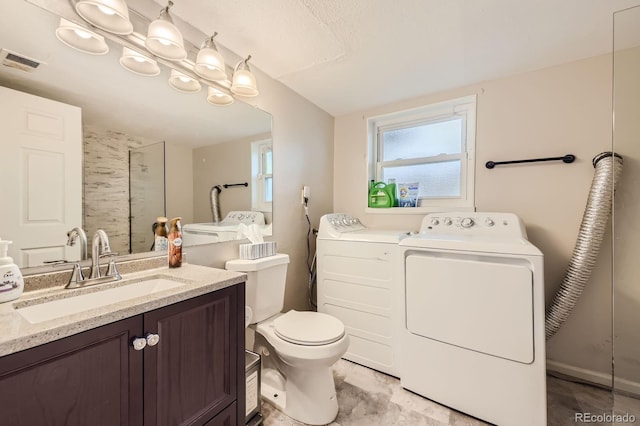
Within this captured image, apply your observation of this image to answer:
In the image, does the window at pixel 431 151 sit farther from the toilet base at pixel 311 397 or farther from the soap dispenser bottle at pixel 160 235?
the soap dispenser bottle at pixel 160 235

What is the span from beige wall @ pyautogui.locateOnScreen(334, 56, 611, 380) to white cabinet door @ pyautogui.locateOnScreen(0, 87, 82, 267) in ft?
7.94

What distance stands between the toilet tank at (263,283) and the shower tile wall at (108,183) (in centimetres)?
56

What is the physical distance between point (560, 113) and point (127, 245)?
269 centimetres

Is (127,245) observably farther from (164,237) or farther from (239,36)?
(239,36)

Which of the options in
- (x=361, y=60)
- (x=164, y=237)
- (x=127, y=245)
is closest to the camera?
(x=127, y=245)

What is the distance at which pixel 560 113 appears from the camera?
1776 millimetres

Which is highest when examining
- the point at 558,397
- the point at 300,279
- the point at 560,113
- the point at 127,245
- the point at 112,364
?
the point at 560,113

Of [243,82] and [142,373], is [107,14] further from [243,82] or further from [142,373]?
[142,373]

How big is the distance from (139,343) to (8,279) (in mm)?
461

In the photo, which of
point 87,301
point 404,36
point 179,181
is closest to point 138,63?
point 179,181

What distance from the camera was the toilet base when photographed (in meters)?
1.42

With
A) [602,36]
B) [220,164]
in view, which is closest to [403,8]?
[602,36]

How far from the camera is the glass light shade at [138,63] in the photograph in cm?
120

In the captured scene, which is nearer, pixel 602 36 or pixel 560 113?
pixel 602 36
